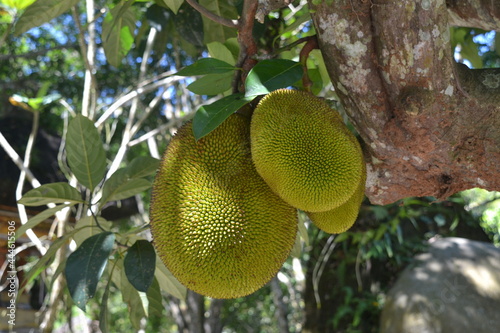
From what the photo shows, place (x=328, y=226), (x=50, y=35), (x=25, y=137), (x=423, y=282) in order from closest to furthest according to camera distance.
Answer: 1. (x=328, y=226)
2. (x=423, y=282)
3. (x=25, y=137)
4. (x=50, y=35)

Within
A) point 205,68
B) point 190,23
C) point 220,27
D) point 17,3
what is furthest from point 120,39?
point 205,68

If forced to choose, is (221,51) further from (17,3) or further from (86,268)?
(17,3)

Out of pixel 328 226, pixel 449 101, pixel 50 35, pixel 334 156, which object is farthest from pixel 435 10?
pixel 50 35

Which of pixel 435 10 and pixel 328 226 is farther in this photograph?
pixel 328 226

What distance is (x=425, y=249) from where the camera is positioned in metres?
2.51

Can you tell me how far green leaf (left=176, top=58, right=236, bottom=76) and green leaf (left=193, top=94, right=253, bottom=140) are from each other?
84 mm

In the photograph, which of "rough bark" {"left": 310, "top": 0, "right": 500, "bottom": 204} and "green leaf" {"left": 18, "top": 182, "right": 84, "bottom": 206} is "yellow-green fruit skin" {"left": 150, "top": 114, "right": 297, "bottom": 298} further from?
"green leaf" {"left": 18, "top": 182, "right": 84, "bottom": 206}

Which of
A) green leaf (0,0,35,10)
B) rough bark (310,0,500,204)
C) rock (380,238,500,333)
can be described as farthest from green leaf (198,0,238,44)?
rock (380,238,500,333)

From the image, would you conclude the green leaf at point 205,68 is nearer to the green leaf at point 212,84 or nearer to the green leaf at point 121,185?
the green leaf at point 212,84

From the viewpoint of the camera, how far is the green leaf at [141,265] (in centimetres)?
83

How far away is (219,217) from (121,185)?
41 cm

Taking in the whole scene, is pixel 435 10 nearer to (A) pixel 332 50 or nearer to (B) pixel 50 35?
(A) pixel 332 50

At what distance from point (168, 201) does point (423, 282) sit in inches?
73.6

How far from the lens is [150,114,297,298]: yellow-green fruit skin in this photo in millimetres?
706
